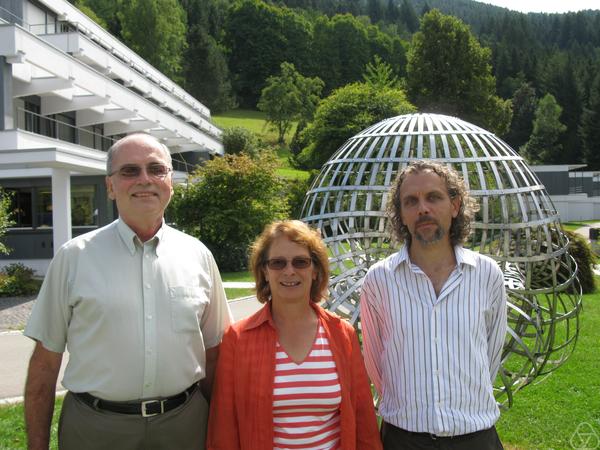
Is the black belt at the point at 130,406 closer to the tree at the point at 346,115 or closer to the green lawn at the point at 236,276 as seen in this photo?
the green lawn at the point at 236,276

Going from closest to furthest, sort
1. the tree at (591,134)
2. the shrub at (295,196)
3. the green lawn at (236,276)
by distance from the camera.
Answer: the green lawn at (236,276) < the shrub at (295,196) < the tree at (591,134)

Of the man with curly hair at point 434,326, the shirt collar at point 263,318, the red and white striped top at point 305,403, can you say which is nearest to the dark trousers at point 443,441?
the man with curly hair at point 434,326

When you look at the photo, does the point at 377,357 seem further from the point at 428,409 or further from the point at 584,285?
the point at 584,285

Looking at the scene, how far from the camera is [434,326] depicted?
8.64ft

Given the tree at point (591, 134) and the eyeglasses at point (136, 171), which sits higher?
the tree at point (591, 134)

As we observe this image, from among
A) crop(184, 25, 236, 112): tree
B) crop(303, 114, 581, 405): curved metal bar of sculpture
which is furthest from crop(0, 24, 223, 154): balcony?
Answer: crop(184, 25, 236, 112): tree

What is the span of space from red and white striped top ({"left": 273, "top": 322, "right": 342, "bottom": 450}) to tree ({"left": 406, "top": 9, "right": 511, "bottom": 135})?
38.4 metres

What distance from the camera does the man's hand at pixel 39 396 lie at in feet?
8.89

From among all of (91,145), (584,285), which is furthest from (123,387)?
(91,145)

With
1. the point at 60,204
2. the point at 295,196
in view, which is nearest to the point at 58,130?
the point at 60,204

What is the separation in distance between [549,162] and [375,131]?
65.5m

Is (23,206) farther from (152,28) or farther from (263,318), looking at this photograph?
(152,28)

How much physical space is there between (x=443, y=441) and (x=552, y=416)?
4.19 m

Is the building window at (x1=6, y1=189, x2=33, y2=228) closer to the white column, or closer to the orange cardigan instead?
the white column
